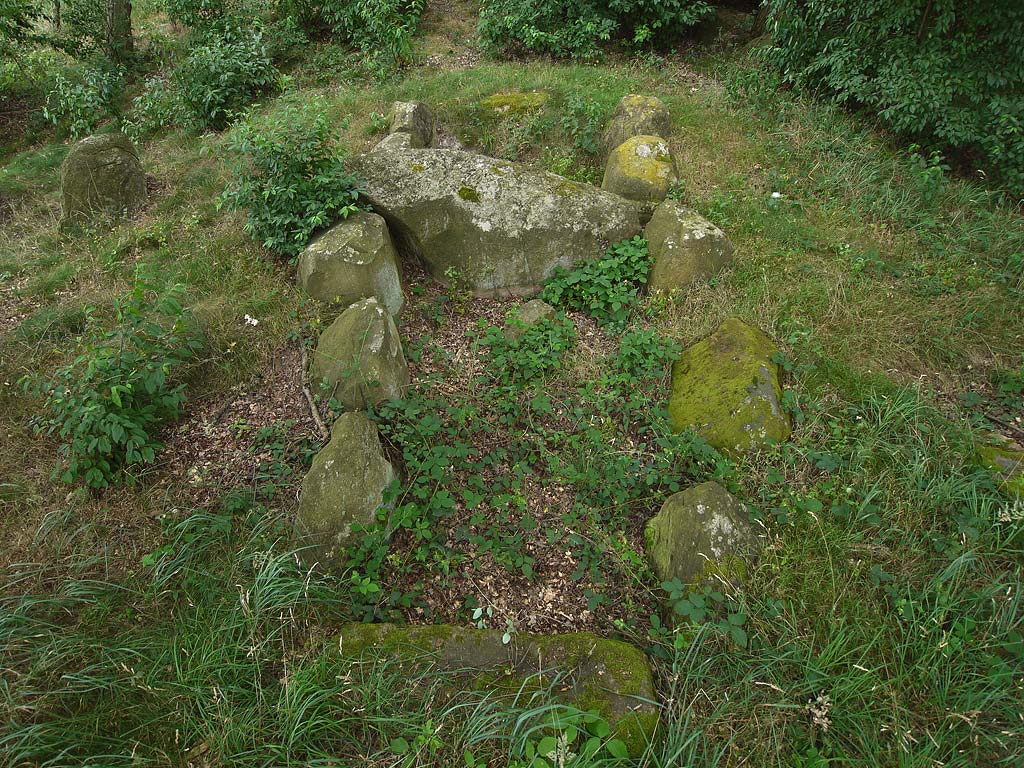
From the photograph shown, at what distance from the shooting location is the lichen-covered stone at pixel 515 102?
21.3ft

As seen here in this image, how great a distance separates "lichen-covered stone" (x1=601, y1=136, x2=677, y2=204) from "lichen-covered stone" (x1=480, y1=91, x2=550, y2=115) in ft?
5.32

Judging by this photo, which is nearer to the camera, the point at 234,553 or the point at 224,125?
the point at 234,553

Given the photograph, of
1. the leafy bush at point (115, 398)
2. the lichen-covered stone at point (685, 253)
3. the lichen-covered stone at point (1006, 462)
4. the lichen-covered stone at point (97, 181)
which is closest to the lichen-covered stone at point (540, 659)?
the leafy bush at point (115, 398)

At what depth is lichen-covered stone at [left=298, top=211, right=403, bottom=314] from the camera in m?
4.24

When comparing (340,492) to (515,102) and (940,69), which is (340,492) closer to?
(515,102)

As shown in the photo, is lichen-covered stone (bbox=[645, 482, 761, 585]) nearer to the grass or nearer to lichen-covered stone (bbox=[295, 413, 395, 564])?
the grass

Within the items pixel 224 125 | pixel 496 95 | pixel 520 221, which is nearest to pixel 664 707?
pixel 520 221

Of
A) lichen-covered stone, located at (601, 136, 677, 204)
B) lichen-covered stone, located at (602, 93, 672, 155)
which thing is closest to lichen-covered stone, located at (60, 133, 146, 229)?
lichen-covered stone, located at (601, 136, 677, 204)

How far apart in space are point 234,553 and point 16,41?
981cm

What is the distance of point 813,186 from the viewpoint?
5.42m

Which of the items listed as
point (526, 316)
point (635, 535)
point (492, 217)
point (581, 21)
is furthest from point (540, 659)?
point (581, 21)

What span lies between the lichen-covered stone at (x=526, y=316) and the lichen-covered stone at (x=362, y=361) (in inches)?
36.5

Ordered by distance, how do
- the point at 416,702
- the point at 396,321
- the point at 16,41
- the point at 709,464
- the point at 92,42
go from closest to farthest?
the point at 416,702 → the point at 709,464 → the point at 396,321 → the point at 16,41 → the point at 92,42

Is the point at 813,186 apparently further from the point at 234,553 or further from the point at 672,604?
the point at 234,553
